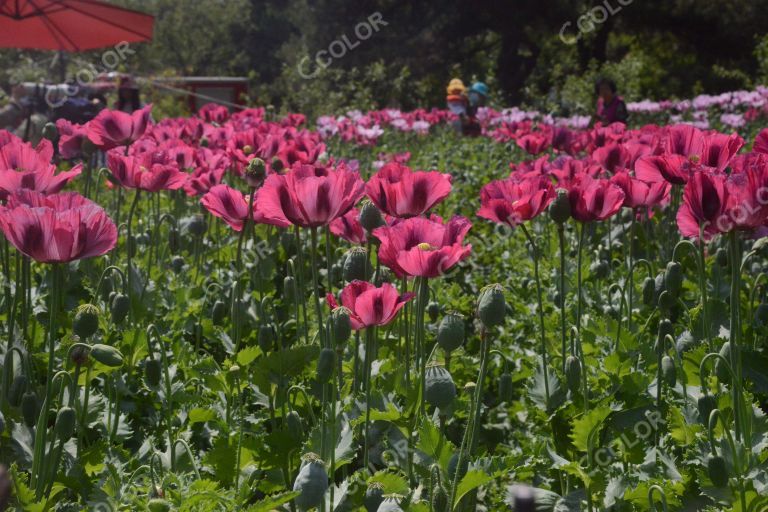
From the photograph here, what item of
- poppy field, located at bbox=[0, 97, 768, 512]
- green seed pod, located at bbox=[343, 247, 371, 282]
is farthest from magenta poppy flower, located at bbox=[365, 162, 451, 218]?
green seed pod, located at bbox=[343, 247, 371, 282]

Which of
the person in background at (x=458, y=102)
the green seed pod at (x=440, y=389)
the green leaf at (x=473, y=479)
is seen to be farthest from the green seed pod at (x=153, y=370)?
the person in background at (x=458, y=102)

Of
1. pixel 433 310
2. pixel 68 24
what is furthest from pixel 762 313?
pixel 68 24

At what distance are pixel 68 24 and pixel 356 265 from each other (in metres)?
5.98

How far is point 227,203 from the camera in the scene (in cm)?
206

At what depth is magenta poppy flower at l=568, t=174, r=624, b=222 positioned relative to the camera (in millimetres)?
1911

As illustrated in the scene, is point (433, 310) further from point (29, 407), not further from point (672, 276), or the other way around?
point (29, 407)

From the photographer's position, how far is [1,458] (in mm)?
1539

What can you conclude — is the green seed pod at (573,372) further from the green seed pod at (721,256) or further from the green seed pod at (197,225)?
the green seed pod at (197,225)

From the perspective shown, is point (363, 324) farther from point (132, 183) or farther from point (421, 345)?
point (132, 183)

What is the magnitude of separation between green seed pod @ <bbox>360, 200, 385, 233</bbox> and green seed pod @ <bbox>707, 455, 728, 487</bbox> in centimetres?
77

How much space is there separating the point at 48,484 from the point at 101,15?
549cm

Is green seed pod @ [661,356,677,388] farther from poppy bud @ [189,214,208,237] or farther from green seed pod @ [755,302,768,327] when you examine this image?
poppy bud @ [189,214,208,237]

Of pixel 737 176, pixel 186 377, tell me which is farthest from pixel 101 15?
pixel 737 176

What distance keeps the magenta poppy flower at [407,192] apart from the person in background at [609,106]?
6.45 m
